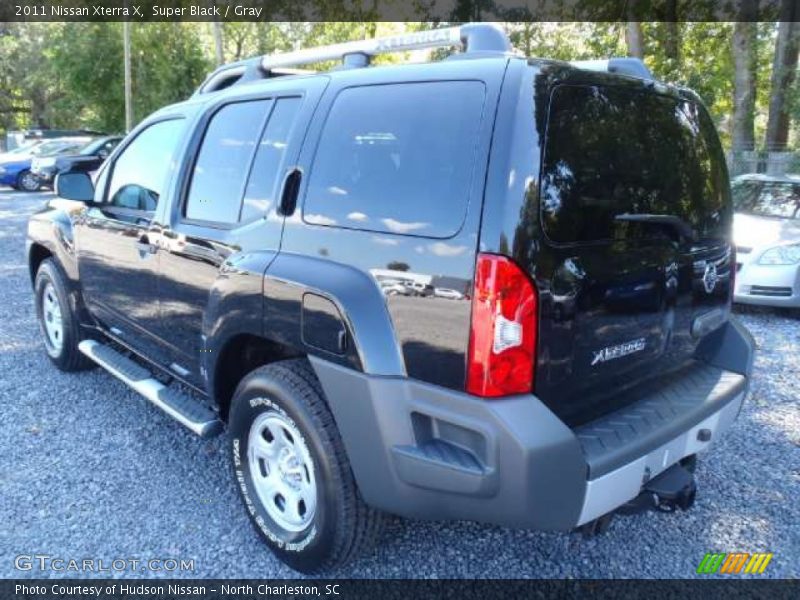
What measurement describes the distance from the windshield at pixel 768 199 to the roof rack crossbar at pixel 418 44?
211 inches

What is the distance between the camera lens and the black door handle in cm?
255

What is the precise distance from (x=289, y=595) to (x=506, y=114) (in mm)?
1938

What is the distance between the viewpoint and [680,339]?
2.65m

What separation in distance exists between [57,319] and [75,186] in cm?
115

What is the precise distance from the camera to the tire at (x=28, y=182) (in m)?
18.5

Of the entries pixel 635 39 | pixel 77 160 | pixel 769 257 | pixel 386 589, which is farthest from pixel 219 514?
pixel 635 39

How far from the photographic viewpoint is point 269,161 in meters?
2.76

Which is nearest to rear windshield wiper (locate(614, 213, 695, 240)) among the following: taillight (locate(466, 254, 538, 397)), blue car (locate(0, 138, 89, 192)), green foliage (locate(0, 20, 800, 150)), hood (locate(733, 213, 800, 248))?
taillight (locate(466, 254, 538, 397))

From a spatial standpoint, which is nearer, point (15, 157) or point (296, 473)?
point (296, 473)

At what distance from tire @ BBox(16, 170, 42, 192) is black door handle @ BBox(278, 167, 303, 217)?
19.0 metres

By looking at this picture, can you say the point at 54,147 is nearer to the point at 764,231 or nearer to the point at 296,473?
the point at 764,231

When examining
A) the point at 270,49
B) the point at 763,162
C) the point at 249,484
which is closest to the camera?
the point at 249,484

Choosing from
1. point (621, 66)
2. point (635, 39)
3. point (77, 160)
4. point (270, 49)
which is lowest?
point (77, 160)

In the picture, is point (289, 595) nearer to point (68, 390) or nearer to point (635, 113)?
point (635, 113)
